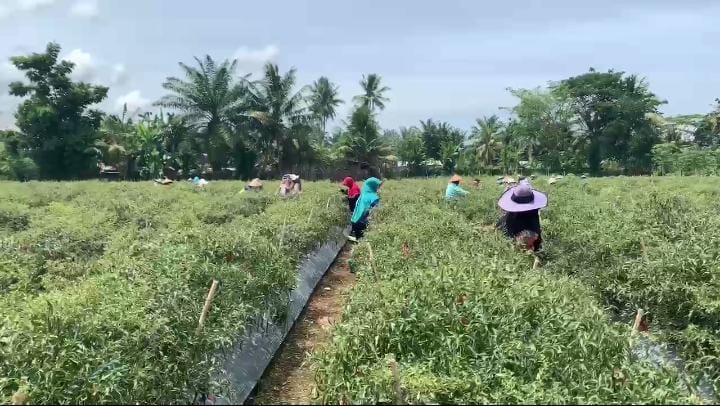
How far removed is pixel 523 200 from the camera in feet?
24.8

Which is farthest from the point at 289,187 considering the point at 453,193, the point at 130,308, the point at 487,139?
the point at 487,139

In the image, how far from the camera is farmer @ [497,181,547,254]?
748 centimetres

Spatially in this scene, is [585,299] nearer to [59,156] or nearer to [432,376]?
[432,376]

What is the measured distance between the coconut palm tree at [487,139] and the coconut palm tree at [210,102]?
20230 mm

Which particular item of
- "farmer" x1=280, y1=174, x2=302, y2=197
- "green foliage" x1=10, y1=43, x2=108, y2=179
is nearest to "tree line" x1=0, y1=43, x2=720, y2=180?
"green foliage" x1=10, y1=43, x2=108, y2=179

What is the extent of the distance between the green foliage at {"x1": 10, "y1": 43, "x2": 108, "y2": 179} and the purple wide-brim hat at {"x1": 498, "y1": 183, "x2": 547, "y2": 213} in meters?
32.7

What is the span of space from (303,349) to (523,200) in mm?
3461

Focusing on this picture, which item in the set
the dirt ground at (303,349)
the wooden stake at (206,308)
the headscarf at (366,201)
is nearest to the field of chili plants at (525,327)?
the dirt ground at (303,349)

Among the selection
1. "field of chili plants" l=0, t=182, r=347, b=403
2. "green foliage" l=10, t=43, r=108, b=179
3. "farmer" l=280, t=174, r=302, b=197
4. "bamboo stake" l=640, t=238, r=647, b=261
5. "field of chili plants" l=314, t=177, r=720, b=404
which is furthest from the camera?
"green foliage" l=10, t=43, r=108, b=179

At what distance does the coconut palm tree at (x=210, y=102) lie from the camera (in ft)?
116

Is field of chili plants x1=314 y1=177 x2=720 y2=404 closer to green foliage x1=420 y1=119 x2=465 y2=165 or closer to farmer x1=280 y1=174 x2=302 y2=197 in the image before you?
farmer x1=280 y1=174 x2=302 y2=197

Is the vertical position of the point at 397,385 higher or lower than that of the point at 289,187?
higher

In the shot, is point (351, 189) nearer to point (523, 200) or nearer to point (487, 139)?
point (523, 200)

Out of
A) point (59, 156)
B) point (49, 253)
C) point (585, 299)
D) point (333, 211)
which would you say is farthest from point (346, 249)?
point (59, 156)
